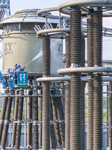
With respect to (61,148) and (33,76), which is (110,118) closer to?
(61,148)

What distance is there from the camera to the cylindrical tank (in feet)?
162

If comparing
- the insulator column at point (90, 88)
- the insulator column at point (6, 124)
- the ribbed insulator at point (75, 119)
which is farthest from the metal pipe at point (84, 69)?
the insulator column at point (6, 124)

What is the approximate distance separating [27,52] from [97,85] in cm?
1844

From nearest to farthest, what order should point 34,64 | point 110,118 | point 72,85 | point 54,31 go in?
point 72,85 < point 54,31 < point 34,64 < point 110,118

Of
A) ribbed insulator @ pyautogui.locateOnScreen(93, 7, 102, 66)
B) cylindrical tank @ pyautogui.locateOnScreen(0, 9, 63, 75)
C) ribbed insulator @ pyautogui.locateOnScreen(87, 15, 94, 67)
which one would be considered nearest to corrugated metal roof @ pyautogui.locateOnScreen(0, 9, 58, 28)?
cylindrical tank @ pyautogui.locateOnScreen(0, 9, 63, 75)

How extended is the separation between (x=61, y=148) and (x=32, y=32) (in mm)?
11361

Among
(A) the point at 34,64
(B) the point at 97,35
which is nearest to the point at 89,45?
(B) the point at 97,35

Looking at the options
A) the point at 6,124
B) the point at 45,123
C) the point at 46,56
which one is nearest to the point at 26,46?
the point at 46,56

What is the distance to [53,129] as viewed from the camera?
51.5m

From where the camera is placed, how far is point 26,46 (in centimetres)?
4966

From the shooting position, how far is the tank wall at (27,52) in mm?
49406

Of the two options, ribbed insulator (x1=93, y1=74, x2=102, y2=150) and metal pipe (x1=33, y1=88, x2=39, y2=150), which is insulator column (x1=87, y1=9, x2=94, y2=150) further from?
metal pipe (x1=33, y1=88, x2=39, y2=150)

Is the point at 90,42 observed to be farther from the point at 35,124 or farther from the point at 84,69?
the point at 35,124

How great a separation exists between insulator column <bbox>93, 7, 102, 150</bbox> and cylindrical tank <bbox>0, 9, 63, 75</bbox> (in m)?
17.5
